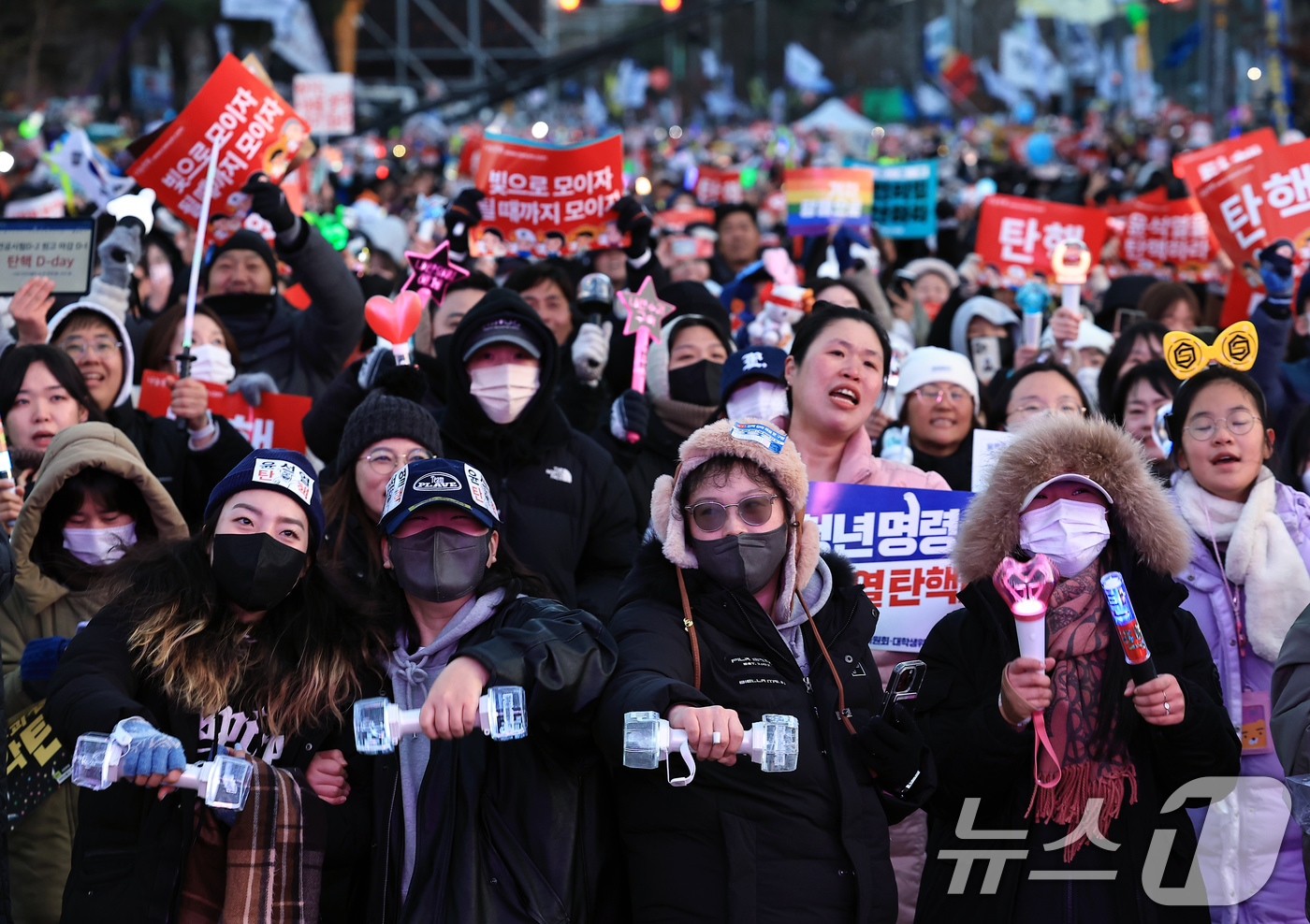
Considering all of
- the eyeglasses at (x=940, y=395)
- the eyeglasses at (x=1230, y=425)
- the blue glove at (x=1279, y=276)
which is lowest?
the eyeglasses at (x=1230, y=425)

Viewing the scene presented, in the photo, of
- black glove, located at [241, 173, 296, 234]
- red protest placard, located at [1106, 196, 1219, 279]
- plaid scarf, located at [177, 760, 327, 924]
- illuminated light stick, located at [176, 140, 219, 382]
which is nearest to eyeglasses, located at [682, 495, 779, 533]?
plaid scarf, located at [177, 760, 327, 924]

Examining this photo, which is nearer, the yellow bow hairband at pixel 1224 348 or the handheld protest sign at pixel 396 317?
the yellow bow hairband at pixel 1224 348

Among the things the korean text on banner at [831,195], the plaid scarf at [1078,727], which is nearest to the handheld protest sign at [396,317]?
the plaid scarf at [1078,727]

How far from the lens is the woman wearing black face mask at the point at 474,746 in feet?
9.89

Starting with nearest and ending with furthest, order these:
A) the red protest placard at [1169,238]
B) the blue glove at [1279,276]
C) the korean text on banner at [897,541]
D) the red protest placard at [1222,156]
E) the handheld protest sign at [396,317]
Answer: the korean text on banner at [897,541] < the handheld protest sign at [396,317] < the blue glove at [1279,276] < the red protest placard at [1222,156] < the red protest placard at [1169,238]

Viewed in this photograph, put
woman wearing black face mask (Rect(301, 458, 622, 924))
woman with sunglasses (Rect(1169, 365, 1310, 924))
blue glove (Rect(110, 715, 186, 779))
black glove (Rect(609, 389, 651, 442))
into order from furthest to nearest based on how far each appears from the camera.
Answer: black glove (Rect(609, 389, 651, 442)) → woman with sunglasses (Rect(1169, 365, 1310, 924)) → woman wearing black face mask (Rect(301, 458, 622, 924)) → blue glove (Rect(110, 715, 186, 779))

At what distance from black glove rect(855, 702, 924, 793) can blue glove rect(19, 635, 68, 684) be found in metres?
2.14

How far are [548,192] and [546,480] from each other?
10.0 feet

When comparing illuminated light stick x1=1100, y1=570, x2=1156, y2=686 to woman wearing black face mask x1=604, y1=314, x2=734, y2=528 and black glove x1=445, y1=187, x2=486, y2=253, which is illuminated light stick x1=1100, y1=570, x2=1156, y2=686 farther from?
black glove x1=445, y1=187, x2=486, y2=253

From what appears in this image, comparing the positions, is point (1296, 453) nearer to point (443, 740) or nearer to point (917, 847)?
point (917, 847)

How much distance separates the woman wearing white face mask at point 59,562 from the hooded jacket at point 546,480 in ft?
3.16

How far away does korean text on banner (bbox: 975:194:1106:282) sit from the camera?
8086 mm

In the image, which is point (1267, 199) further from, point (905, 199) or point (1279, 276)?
point (905, 199)

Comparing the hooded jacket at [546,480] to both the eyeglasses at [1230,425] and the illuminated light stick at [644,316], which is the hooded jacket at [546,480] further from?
the eyeglasses at [1230,425]
